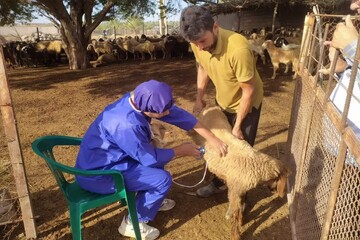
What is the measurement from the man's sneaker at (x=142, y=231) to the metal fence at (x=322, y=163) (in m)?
1.27

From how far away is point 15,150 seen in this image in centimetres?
246

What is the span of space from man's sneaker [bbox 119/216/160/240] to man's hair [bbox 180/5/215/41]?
1718 mm

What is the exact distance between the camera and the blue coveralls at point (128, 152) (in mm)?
2164

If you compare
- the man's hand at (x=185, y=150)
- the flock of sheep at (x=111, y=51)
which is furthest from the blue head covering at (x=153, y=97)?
the flock of sheep at (x=111, y=51)

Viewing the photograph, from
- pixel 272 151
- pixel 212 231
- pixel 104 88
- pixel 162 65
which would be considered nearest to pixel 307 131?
pixel 212 231

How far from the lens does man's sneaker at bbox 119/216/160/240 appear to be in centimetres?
271

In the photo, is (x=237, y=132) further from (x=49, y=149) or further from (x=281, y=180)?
(x=49, y=149)

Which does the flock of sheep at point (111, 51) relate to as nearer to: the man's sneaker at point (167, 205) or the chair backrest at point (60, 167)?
the man's sneaker at point (167, 205)

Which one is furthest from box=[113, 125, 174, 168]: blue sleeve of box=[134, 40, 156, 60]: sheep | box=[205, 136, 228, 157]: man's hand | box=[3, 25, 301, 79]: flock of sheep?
box=[134, 40, 156, 60]: sheep

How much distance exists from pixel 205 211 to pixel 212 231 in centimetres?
32

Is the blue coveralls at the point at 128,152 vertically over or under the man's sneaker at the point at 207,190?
over

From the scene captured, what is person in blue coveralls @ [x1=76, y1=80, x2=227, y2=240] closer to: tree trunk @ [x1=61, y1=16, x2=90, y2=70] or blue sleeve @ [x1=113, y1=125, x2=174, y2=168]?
blue sleeve @ [x1=113, y1=125, x2=174, y2=168]

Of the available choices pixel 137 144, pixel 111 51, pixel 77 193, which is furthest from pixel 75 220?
pixel 111 51

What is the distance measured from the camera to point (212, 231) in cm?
287
